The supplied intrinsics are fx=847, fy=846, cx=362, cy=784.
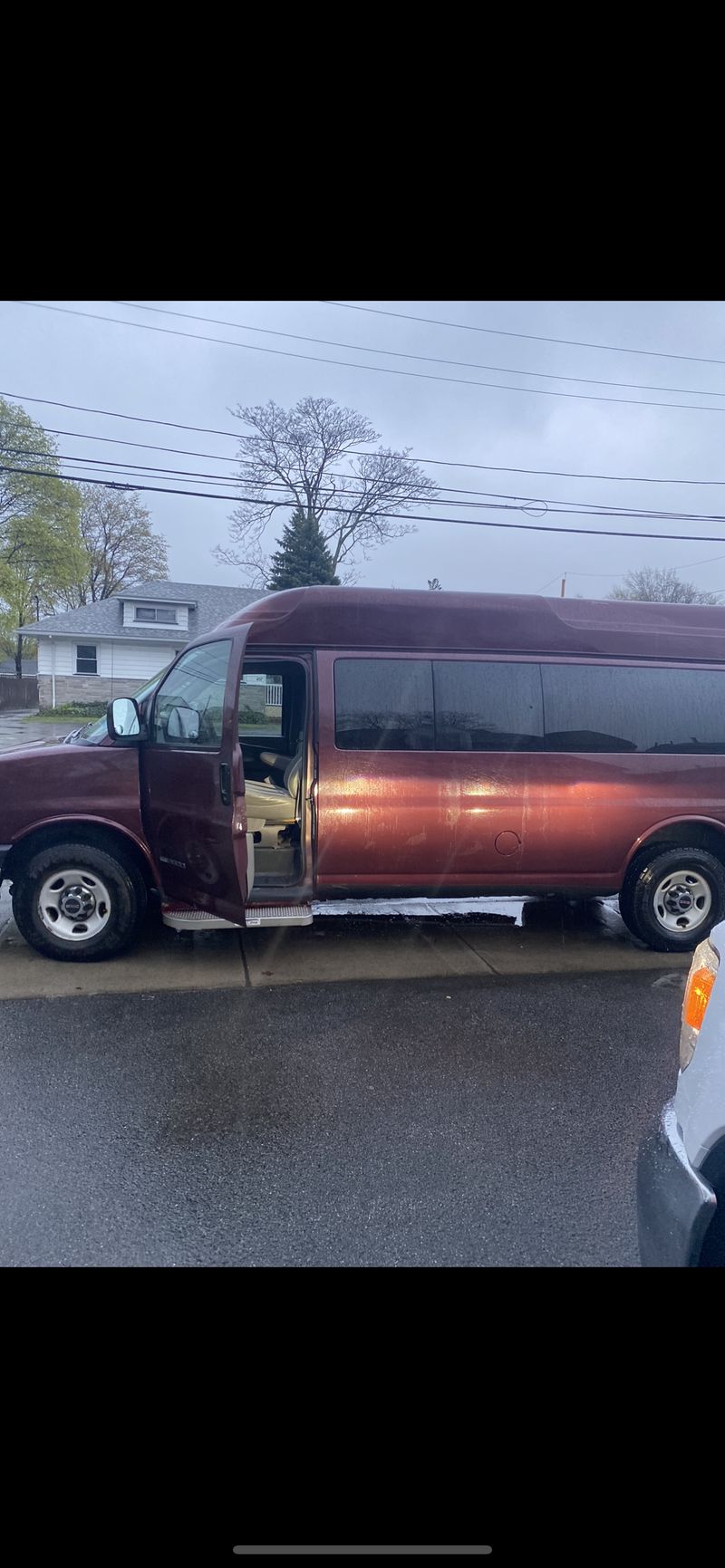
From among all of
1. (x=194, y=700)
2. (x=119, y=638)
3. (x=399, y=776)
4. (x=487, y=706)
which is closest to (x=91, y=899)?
(x=194, y=700)

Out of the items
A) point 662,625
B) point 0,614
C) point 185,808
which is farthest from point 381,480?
point 0,614

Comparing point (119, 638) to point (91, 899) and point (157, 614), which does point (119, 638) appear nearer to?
point (157, 614)

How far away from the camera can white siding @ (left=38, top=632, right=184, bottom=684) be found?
2750cm

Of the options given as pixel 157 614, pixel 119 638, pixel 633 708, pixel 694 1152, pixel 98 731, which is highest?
pixel 157 614

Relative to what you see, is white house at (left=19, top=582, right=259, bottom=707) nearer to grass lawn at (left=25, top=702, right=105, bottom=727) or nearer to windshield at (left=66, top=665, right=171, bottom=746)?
grass lawn at (left=25, top=702, right=105, bottom=727)

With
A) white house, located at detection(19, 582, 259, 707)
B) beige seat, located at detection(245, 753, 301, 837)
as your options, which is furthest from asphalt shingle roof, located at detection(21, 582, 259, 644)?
beige seat, located at detection(245, 753, 301, 837)

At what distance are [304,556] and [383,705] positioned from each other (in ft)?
48.8

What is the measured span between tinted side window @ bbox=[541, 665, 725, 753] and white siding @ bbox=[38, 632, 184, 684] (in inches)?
914

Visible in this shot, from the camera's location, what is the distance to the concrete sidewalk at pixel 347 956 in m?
5.00

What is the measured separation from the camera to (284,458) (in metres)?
15.5

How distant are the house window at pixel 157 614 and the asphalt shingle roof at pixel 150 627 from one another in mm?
321

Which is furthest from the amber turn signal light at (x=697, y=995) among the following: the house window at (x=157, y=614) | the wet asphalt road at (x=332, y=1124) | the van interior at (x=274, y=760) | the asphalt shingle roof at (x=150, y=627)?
the house window at (x=157, y=614)

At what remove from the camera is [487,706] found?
5.50 meters
